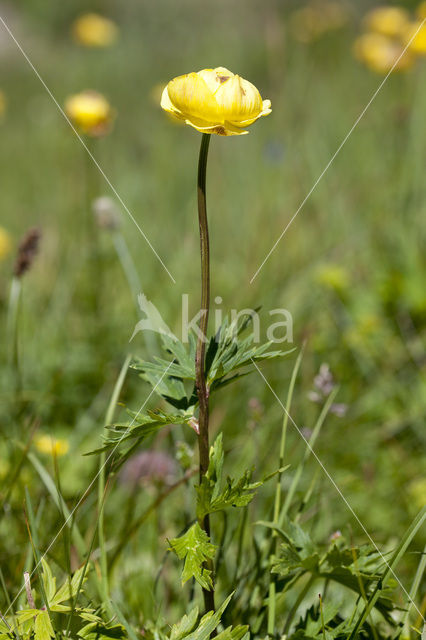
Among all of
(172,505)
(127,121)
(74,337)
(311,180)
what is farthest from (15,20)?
(172,505)

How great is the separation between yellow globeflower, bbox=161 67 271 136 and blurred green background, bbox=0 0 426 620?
0.45 meters

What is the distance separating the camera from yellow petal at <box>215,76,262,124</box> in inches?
23.5

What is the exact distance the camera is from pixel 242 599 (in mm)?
826

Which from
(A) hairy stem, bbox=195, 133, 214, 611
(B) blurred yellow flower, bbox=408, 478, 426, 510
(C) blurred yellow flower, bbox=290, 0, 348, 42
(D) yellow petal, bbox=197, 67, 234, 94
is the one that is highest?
(C) blurred yellow flower, bbox=290, 0, 348, 42

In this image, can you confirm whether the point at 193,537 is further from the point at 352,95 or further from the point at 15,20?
the point at 15,20

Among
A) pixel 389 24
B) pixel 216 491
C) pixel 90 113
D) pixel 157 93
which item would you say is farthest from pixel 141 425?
pixel 389 24

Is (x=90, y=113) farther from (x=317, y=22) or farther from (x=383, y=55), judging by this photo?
(x=317, y=22)

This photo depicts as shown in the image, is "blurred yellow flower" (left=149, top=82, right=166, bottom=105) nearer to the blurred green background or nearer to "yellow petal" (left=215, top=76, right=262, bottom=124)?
the blurred green background

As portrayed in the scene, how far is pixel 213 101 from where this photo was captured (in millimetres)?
597

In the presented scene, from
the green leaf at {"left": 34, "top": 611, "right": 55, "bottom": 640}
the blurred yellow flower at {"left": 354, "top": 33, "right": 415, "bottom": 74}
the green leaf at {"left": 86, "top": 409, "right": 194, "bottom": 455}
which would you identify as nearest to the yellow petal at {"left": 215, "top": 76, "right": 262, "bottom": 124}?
the green leaf at {"left": 86, "top": 409, "right": 194, "bottom": 455}

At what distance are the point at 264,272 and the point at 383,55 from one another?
1.23 metres

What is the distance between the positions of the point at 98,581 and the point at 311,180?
6.25 feet

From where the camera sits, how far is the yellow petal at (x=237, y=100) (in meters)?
0.60

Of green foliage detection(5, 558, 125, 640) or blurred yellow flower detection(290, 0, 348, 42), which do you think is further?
blurred yellow flower detection(290, 0, 348, 42)
